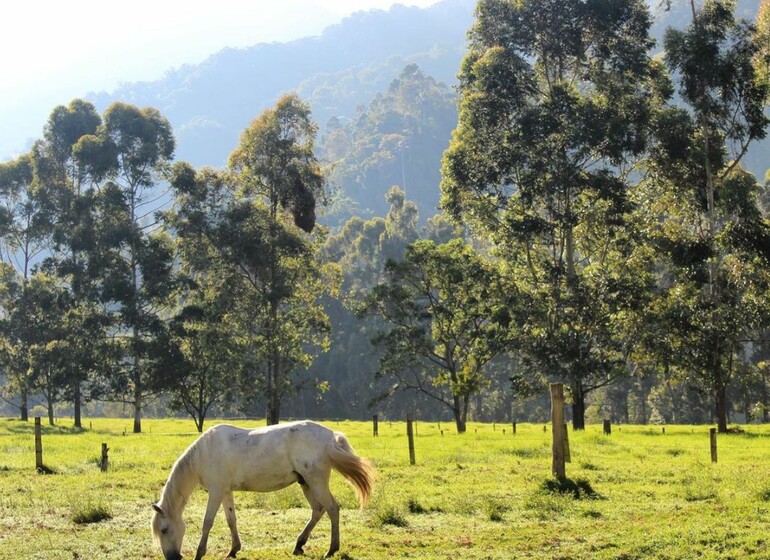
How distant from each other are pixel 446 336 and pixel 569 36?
17.4m

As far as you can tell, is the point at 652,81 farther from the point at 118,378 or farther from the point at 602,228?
the point at 118,378

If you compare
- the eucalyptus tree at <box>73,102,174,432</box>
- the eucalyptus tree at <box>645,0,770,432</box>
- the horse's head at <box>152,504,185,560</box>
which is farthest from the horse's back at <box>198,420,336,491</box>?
the eucalyptus tree at <box>73,102,174,432</box>

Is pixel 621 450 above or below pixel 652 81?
below

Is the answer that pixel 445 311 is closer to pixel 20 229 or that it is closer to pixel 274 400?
pixel 274 400

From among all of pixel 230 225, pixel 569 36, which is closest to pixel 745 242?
pixel 569 36

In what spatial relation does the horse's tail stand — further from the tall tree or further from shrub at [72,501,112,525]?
the tall tree

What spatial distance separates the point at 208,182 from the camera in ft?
175

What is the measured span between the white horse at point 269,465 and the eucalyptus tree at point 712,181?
2842 centimetres

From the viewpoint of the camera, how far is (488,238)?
43.1m

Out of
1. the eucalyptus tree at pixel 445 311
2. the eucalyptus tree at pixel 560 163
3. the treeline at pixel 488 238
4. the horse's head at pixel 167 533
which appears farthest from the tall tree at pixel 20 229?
the horse's head at pixel 167 533

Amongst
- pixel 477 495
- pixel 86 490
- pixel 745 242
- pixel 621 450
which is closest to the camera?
pixel 477 495

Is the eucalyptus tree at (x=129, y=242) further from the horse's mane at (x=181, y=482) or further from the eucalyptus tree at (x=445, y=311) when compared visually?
the horse's mane at (x=181, y=482)

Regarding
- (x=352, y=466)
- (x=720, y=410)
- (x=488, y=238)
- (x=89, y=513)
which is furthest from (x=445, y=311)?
(x=352, y=466)

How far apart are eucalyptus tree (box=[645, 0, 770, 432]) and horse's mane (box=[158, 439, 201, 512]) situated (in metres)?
29.7
